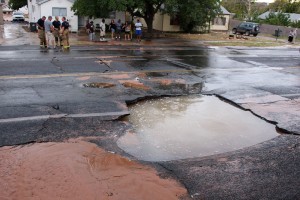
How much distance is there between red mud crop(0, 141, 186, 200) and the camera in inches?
190

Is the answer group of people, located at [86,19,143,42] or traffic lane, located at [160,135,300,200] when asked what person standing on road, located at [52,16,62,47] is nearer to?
group of people, located at [86,19,143,42]

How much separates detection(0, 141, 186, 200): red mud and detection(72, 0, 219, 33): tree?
65.3 feet

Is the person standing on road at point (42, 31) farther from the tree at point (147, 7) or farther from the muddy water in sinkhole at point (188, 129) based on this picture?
the muddy water in sinkhole at point (188, 129)

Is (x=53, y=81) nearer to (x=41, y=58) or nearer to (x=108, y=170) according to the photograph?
(x=41, y=58)

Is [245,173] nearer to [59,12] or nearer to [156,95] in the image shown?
[156,95]

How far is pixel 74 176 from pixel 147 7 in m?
25.1

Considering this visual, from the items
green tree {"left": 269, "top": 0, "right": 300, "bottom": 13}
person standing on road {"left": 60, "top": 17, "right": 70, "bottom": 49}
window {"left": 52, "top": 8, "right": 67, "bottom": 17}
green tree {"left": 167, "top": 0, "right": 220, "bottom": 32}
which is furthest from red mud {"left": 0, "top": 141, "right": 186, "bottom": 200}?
green tree {"left": 269, "top": 0, "right": 300, "bottom": 13}

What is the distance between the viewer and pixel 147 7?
93.7 ft

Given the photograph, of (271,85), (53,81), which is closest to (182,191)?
(53,81)

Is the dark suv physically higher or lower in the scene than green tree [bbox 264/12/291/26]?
lower

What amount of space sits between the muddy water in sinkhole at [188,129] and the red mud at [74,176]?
2.70ft

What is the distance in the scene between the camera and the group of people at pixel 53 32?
19531 millimetres

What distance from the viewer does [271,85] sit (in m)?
12.4

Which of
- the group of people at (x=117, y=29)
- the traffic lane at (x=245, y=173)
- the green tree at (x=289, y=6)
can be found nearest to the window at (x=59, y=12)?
the group of people at (x=117, y=29)
